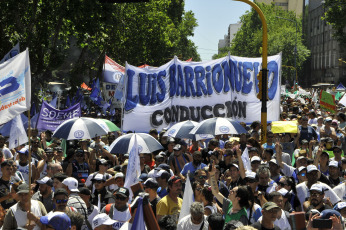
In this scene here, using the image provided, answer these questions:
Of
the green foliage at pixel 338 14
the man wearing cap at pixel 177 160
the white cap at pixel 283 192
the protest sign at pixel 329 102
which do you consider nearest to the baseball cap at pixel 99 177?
the man wearing cap at pixel 177 160

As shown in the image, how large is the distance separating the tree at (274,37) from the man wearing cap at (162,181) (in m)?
77.8

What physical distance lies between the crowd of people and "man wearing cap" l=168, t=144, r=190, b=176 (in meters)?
0.02

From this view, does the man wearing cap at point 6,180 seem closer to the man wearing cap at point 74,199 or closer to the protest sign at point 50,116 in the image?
the man wearing cap at point 74,199

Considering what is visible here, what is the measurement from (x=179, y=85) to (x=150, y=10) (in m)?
28.6

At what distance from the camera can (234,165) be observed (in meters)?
9.34

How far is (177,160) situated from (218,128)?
162 centimetres

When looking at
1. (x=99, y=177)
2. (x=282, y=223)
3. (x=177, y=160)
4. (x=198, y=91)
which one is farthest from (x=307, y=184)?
(x=198, y=91)

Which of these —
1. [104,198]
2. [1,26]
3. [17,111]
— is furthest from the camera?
[1,26]

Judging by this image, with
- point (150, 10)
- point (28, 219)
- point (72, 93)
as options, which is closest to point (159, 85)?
point (28, 219)

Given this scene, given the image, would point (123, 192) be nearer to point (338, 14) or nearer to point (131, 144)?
point (131, 144)

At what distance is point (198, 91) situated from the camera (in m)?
15.5

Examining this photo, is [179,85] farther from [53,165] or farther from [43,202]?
[43,202]

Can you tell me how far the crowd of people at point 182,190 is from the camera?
660 centimetres

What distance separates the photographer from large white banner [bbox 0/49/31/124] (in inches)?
315
